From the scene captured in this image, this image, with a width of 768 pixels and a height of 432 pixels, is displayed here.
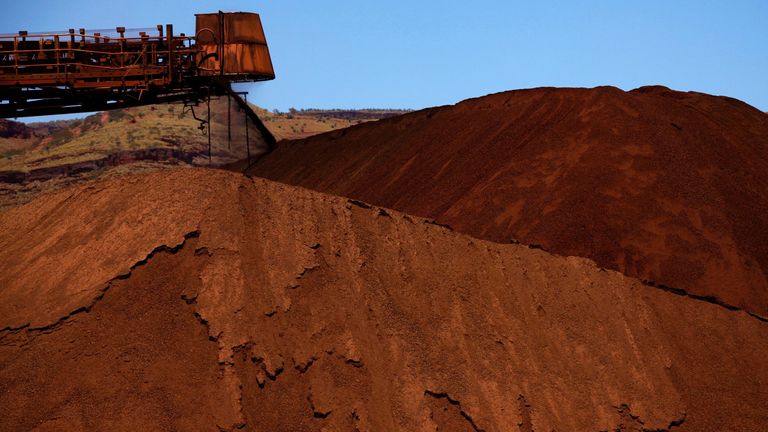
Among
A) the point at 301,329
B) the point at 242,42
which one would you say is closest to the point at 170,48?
the point at 242,42

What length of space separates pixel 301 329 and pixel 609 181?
1381cm

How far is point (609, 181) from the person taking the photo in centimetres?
2238

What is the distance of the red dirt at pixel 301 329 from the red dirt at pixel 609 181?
22.2 feet

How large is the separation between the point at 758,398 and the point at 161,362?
7682 millimetres

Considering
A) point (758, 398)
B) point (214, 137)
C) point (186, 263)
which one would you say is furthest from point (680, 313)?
point (214, 137)

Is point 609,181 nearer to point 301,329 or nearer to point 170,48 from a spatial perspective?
point 170,48

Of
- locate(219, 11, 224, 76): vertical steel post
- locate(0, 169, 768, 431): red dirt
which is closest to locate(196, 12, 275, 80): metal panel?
locate(219, 11, 224, 76): vertical steel post

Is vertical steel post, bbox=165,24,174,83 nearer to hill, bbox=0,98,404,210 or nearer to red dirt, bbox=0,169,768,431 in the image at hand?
red dirt, bbox=0,169,768,431

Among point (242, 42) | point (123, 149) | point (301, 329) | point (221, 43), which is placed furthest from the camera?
point (123, 149)

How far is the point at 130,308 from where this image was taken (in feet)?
31.8

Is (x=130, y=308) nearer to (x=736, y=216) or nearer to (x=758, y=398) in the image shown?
(x=758, y=398)

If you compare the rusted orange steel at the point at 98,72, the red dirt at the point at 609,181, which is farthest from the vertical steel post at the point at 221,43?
the red dirt at the point at 609,181

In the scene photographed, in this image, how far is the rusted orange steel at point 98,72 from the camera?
1688cm

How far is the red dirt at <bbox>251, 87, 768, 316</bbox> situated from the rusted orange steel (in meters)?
7.12
